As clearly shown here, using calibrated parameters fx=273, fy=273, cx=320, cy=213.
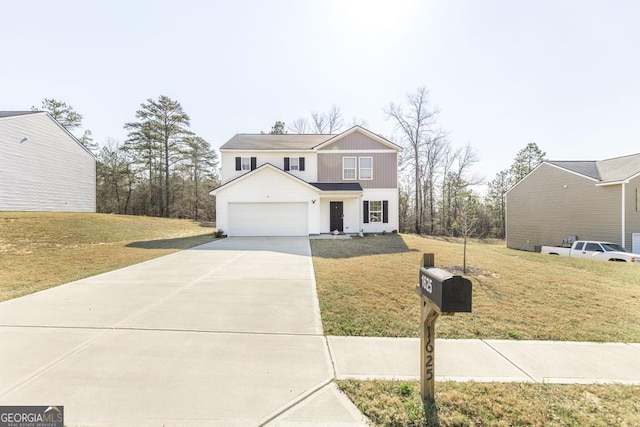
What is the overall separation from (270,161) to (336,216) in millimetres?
5967

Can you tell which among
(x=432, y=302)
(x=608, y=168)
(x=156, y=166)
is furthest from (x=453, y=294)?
(x=156, y=166)

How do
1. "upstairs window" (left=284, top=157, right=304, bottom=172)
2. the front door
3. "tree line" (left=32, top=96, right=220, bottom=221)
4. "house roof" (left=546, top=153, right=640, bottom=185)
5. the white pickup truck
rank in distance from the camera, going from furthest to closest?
"tree line" (left=32, top=96, right=220, bottom=221) < "upstairs window" (left=284, top=157, right=304, bottom=172) < the front door < "house roof" (left=546, top=153, right=640, bottom=185) < the white pickup truck

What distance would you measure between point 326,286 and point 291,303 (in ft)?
4.27

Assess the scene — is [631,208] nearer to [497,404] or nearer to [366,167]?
[366,167]

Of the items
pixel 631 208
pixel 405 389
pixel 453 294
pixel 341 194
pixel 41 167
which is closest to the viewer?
pixel 453 294

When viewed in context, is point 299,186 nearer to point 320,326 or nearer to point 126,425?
point 320,326

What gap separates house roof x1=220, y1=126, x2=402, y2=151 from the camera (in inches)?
735

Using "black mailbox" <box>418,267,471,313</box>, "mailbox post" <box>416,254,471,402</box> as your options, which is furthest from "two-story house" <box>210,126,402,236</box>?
"black mailbox" <box>418,267,471,313</box>

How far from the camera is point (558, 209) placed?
61.7ft

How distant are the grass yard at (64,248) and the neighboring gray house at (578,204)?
22.9 m

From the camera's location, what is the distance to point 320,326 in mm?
4258

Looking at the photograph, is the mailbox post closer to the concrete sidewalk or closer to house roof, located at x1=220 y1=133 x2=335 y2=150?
the concrete sidewalk

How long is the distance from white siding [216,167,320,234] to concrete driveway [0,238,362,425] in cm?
1062

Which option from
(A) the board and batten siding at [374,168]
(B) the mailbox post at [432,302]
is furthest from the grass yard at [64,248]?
(A) the board and batten siding at [374,168]
